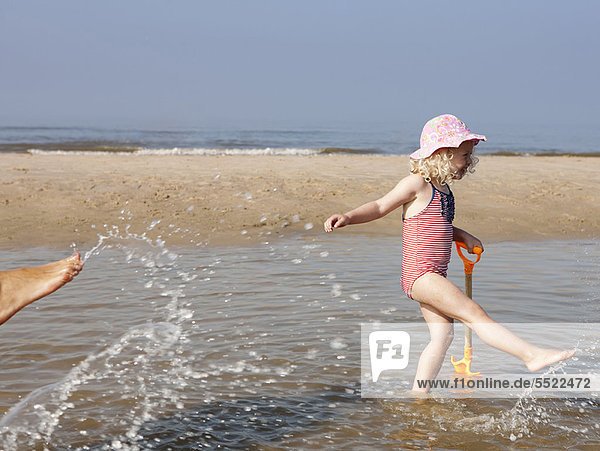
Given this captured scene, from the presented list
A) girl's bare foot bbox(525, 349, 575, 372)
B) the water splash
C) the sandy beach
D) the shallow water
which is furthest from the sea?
girl's bare foot bbox(525, 349, 575, 372)

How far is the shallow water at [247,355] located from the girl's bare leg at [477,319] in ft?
1.37

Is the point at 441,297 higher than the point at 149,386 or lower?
higher

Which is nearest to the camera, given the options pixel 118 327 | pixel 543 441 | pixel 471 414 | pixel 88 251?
pixel 543 441

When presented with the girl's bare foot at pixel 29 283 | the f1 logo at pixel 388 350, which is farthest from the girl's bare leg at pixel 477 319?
the girl's bare foot at pixel 29 283

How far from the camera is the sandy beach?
8.93 metres

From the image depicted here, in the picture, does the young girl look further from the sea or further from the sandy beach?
the sea

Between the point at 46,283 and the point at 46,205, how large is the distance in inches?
292

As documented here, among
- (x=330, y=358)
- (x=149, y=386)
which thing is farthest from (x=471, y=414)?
(x=149, y=386)

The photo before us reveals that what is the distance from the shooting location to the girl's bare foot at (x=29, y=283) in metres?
2.61

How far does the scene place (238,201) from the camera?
10.1m

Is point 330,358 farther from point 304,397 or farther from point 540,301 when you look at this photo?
point 540,301

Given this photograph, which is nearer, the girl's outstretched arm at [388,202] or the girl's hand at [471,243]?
the girl's outstretched arm at [388,202]

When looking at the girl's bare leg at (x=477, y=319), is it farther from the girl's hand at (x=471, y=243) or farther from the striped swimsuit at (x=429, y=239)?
the girl's hand at (x=471, y=243)

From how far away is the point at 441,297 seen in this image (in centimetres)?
360
